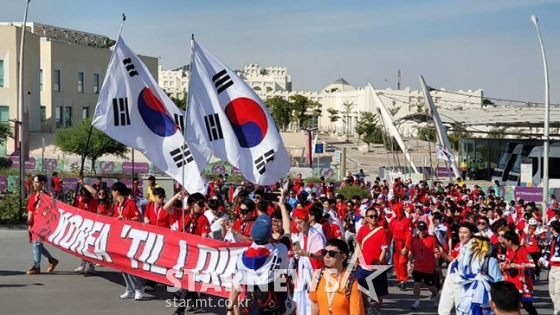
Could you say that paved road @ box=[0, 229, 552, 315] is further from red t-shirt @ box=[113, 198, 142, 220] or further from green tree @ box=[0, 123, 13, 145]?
green tree @ box=[0, 123, 13, 145]

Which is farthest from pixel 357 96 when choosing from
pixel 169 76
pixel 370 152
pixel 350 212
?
pixel 350 212

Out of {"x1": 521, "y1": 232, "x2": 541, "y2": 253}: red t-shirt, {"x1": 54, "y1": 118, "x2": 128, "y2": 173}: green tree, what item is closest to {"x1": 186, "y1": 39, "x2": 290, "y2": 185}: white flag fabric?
{"x1": 521, "y1": 232, "x2": 541, "y2": 253}: red t-shirt

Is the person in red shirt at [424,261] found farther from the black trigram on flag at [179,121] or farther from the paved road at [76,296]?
the black trigram on flag at [179,121]

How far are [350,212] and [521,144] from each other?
1043 inches

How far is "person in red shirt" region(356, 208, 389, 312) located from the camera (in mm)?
10930

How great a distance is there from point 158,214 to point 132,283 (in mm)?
1145

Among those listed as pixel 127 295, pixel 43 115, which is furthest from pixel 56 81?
pixel 127 295

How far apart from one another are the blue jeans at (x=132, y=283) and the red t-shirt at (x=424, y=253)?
4.09 metres

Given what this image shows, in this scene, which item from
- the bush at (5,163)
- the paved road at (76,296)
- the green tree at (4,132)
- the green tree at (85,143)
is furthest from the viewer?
the green tree at (4,132)

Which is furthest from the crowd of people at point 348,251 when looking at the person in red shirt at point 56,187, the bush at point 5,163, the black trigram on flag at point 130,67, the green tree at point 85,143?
the bush at point 5,163

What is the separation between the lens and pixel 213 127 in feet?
38.2

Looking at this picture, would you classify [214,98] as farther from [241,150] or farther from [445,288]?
[445,288]

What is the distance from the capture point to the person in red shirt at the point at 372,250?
1093cm

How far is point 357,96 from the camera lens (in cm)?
12525
